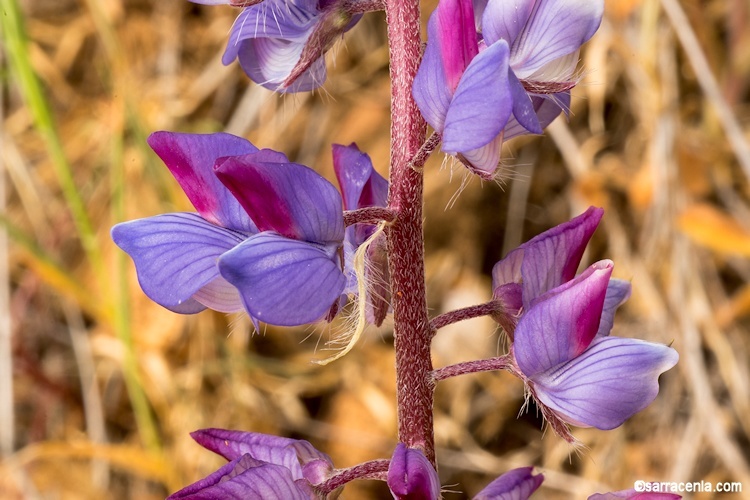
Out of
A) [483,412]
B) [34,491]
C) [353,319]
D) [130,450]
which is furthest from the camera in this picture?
[483,412]

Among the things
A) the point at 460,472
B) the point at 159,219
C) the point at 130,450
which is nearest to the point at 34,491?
the point at 130,450

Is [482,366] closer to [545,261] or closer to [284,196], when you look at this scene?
[545,261]

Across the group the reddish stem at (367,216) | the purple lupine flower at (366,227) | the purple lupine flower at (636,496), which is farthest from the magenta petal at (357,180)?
the purple lupine flower at (636,496)

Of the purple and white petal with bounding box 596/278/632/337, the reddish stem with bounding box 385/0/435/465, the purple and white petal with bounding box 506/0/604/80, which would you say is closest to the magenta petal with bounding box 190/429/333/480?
the reddish stem with bounding box 385/0/435/465

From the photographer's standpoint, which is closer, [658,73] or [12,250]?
[658,73]

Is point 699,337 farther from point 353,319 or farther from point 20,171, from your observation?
point 20,171

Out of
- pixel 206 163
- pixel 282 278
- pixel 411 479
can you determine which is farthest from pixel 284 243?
pixel 411 479
